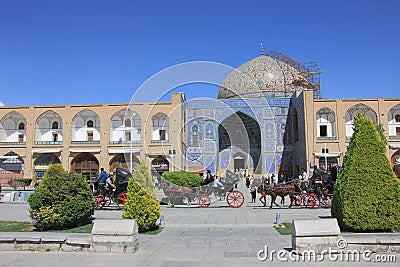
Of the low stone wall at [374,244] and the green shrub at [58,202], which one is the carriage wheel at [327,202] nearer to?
the low stone wall at [374,244]

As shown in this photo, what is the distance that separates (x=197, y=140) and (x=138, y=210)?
2309 centimetres

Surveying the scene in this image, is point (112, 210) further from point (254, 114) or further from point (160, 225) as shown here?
point (254, 114)

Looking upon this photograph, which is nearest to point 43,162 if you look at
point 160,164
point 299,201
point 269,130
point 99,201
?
point 160,164

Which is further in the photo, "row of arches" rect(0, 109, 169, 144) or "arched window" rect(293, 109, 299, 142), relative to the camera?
"arched window" rect(293, 109, 299, 142)

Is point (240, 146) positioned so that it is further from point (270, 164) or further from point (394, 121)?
point (394, 121)

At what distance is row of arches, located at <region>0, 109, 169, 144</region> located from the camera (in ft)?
99.2

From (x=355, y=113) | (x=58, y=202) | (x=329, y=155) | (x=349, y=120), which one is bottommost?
(x=58, y=202)

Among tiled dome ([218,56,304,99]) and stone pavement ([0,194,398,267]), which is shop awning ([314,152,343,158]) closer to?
tiled dome ([218,56,304,99])

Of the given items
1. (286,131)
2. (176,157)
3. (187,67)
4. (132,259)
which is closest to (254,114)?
(286,131)

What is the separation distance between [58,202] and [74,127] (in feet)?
82.1

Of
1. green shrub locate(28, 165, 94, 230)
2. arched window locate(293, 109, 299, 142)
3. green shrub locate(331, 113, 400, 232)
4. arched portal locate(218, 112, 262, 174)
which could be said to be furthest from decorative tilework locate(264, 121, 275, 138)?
green shrub locate(28, 165, 94, 230)

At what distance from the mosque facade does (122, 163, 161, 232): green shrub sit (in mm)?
20094

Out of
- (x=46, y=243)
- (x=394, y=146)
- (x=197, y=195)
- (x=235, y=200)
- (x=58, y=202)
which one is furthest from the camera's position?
(x=394, y=146)

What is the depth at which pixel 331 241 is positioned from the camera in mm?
4969
